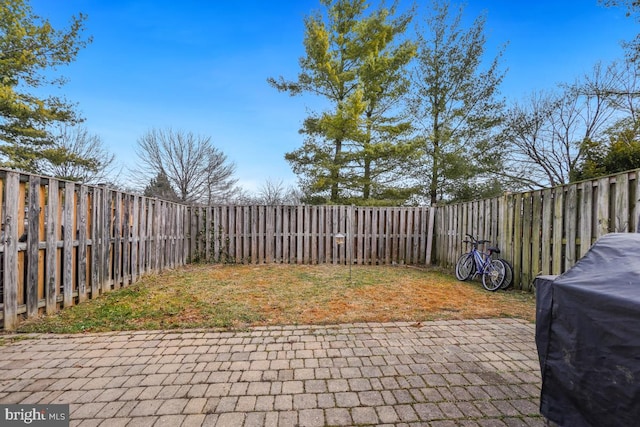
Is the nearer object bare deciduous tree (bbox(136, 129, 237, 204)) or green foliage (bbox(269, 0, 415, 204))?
green foliage (bbox(269, 0, 415, 204))

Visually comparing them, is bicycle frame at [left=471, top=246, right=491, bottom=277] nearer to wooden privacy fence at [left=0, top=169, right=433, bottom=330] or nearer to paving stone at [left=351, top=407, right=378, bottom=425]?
wooden privacy fence at [left=0, top=169, right=433, bottom=330]

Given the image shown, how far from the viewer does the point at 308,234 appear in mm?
8531

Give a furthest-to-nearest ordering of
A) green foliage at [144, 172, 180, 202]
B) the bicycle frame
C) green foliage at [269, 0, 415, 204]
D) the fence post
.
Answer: green foliage at [144, 172, 180, 202] < green foliage at [269, 0, 415, 204] < the bicycle frame < the fence post

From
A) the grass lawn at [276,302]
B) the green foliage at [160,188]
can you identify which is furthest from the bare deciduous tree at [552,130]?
the green foliage at [160,188]

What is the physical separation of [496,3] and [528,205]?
7263 mm

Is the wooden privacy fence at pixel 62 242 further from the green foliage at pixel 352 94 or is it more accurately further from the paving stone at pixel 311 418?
the green foliage at pixel 352 94

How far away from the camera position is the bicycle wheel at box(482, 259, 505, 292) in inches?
208

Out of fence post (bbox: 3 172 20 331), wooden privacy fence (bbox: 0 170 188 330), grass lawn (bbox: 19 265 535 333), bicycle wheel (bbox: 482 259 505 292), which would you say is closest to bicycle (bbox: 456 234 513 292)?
bicycle wheel (bbox: 482 259 505 292)

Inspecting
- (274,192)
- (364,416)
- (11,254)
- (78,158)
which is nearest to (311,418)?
(364,416)

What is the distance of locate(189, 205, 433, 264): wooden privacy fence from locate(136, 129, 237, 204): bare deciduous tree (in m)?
9.34

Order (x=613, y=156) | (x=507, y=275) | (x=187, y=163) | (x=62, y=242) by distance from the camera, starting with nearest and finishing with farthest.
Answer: (x=62, y=242) → (x=507, y=275) → (x=613, y=156) → (x=187, y=163)

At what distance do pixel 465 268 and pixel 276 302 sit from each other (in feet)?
14.2

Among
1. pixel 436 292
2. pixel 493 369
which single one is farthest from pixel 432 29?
pixel 493 369

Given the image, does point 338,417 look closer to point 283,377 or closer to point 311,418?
point 311,418
